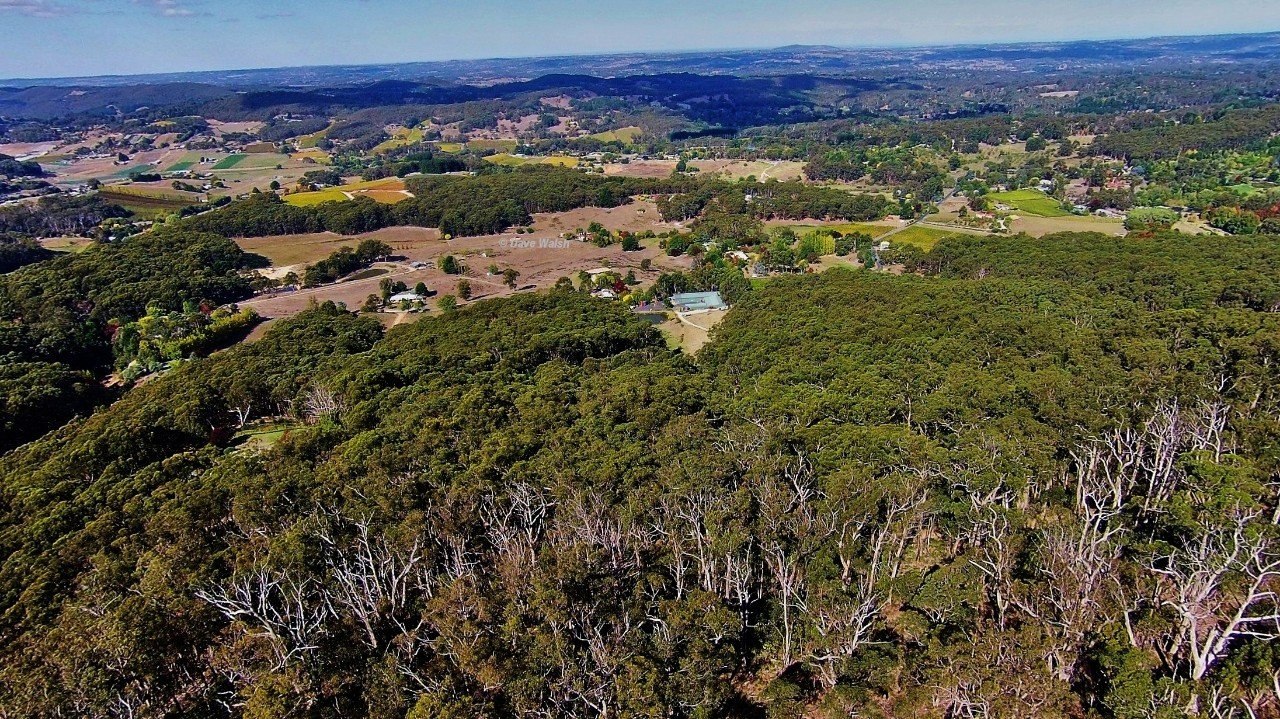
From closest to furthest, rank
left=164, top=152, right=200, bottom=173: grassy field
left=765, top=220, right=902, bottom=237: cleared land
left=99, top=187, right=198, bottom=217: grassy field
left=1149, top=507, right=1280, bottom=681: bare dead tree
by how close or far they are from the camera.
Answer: left=1149, top=507, right=1280, bottom=681: bare dead tree
left=765, top=220, right=902, bottom=237: cleared land
left=99, top=187, right=198, bottom=217: grassy field
left=164, top=152, right=200, bottom=173: grassy field

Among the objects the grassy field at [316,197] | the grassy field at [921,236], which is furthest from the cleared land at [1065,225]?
the grassy field at [316,197]

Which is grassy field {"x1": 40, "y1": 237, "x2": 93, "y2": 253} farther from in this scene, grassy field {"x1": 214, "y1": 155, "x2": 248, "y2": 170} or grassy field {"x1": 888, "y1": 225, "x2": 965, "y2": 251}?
grassy field {"x1": 888, "y1": 225, "x2": 965, "y2": 251}

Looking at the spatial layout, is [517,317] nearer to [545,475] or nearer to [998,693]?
[545,475]

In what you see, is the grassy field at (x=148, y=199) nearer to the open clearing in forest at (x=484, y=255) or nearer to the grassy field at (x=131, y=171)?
the grassy field at (x=131, y=171)

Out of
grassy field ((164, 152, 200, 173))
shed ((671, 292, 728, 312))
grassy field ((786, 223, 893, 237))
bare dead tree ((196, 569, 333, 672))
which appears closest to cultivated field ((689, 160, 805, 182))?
grassy field ((786, 223, 893, 237))

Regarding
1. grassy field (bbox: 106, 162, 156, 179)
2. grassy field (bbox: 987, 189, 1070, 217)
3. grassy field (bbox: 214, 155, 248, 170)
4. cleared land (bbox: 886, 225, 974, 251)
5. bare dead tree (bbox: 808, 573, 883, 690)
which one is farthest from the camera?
grassy field (bbox: 214, 155, 248, 170)

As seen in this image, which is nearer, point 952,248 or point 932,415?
point 932,415

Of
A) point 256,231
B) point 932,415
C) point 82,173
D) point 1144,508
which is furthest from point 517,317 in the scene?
point 82,173
